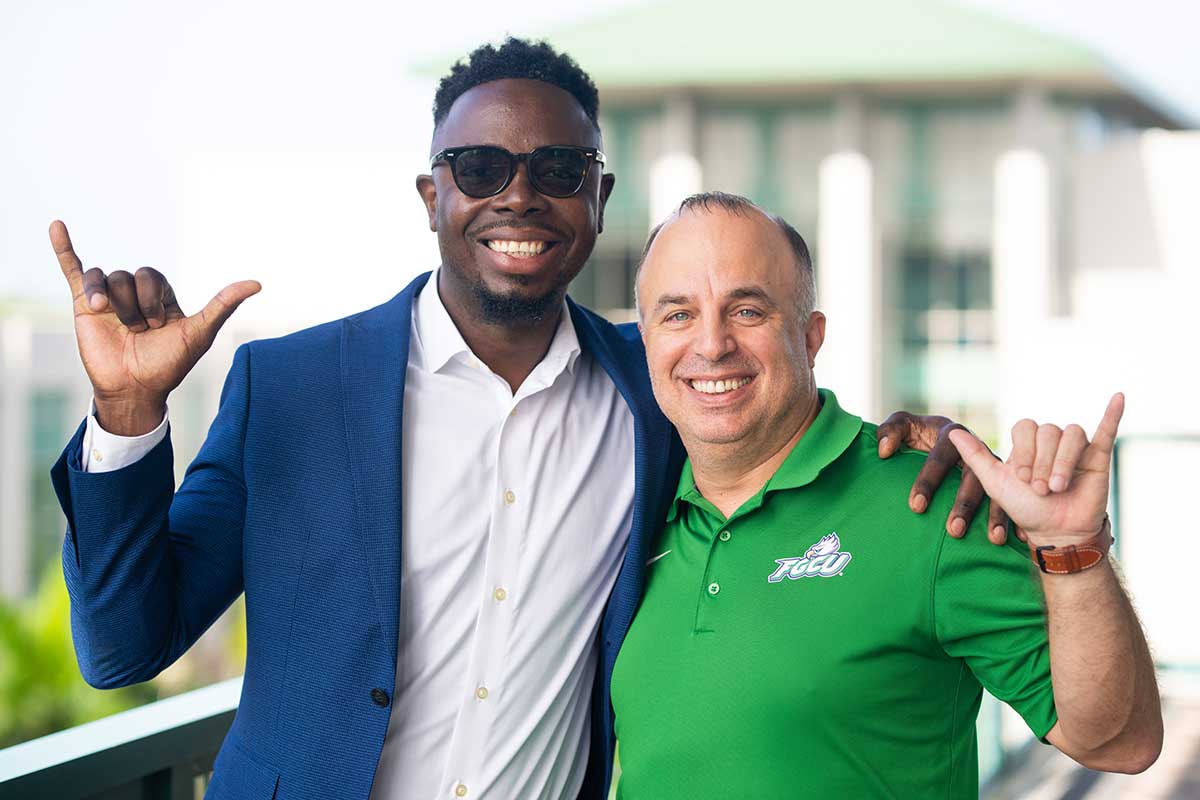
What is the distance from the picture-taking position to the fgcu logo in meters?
2.11

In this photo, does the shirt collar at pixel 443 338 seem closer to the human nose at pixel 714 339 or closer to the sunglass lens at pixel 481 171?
the sunglass lens at pixel 481 171

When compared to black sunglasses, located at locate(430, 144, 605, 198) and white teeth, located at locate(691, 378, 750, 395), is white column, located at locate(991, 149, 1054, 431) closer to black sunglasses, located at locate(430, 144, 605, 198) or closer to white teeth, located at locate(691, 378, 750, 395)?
black sunglasses, located at locate(430, 144, 605, 198)

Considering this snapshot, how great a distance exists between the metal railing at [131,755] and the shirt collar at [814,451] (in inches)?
53.2

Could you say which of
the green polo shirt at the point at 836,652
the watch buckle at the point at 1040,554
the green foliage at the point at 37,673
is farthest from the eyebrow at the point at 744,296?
the green foliage at the point at 37,673

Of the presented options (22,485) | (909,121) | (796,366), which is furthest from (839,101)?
(796,366)

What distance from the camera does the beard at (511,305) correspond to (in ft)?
8.02

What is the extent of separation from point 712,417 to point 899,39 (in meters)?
22.8

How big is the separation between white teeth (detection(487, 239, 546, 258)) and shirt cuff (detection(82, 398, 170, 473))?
78cm

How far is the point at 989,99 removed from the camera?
949 inches

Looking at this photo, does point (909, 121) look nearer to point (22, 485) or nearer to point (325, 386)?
point (22, 485)

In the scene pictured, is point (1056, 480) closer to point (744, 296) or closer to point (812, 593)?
point (812, 593)

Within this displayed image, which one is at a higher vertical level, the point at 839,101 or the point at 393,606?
the point at 839,101

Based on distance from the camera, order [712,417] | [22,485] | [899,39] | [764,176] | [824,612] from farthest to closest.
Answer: [22,485]
[764,176]
[899,39]
[712,417]
[824,612]

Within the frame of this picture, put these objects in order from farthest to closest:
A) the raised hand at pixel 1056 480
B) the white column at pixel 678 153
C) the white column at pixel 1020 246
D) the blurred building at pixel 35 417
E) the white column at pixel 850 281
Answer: the blurred building at pixel 35 417, the white column at pixel 678 153, the white column at pixel 850 281, the white column at pixel 1020 246, the raised hand at pixel 1056 480
